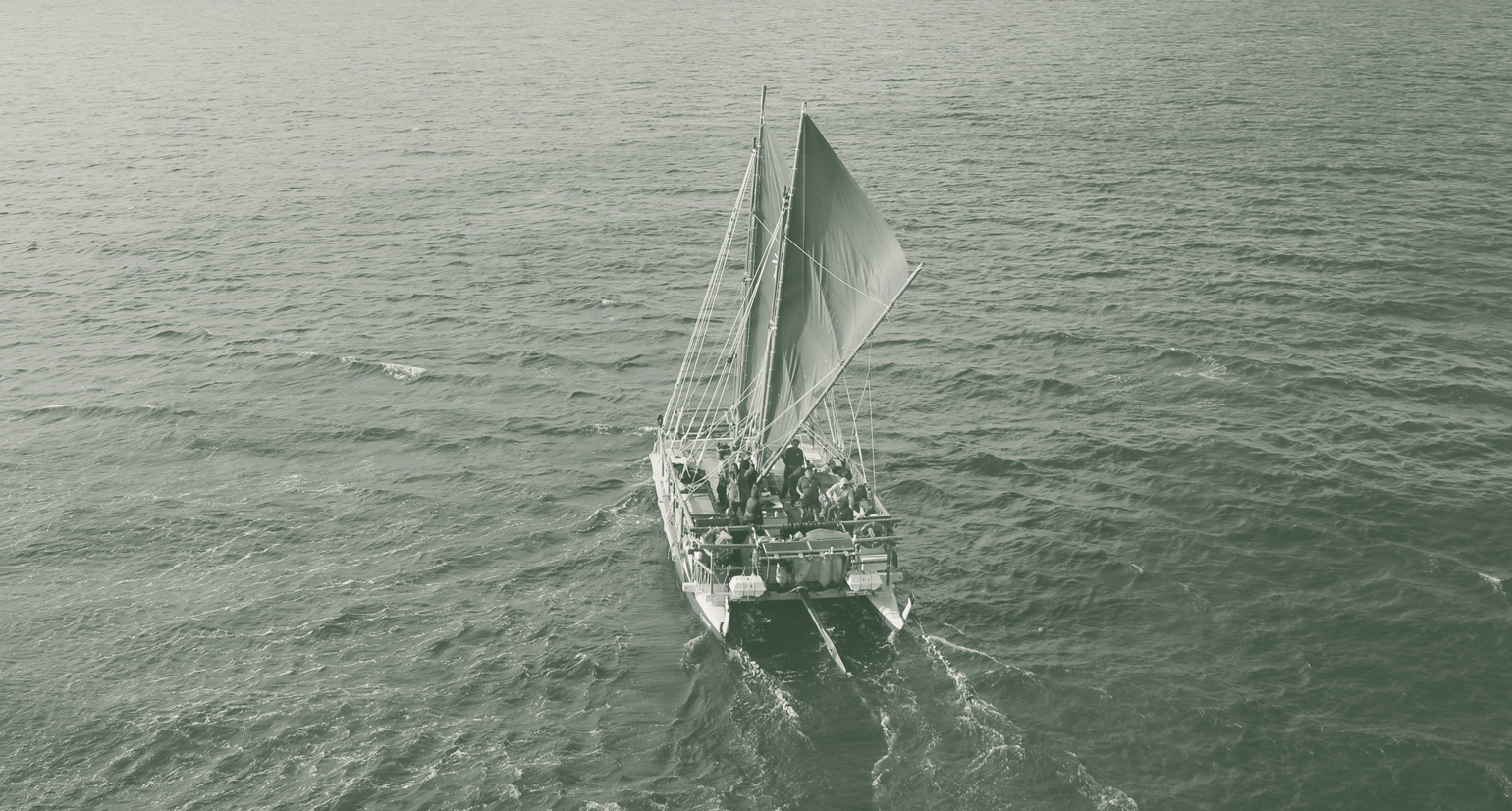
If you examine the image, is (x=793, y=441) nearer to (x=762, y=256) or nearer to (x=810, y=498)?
(x=810, y=498)

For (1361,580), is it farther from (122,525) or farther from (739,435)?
(122,525)

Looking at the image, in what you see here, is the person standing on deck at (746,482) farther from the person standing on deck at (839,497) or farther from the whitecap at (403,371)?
the whitecap at (403,371)

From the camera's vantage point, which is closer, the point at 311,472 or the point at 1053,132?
the point at 311,472

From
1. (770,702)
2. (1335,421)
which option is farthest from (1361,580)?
(770,702)

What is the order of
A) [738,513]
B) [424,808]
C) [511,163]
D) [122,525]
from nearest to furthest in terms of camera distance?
[424,808] → [738,513] → [122,525] → [511,163]

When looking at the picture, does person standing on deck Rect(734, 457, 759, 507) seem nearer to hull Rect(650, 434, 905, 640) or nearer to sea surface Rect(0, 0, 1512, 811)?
hull Rect(650, 434, 905, 640)

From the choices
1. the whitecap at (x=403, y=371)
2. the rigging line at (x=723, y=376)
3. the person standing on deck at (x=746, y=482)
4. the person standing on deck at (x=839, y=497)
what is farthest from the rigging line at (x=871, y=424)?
the whitecap at (x=403, y=371)

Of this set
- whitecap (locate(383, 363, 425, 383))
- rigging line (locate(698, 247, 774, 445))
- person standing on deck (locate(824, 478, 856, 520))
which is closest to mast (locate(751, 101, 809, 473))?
rigging line (locate(698, 247, 774, 445))
